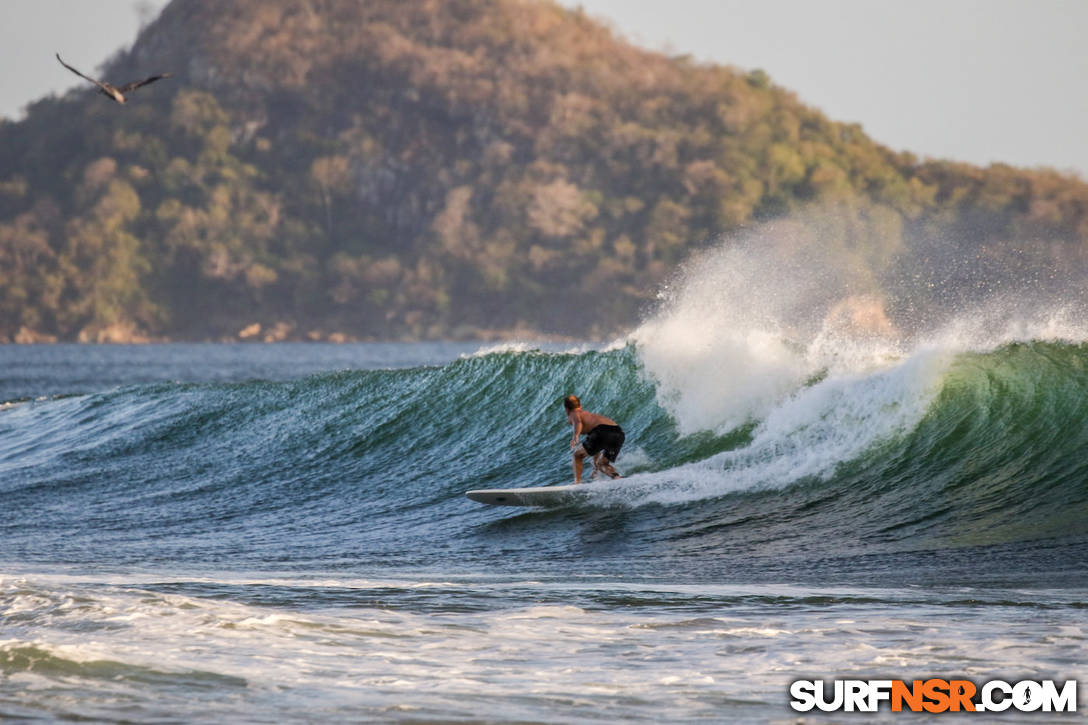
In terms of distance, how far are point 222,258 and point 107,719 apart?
163768mm

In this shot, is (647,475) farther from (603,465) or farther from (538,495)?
(538,495)

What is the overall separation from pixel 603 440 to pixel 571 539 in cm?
152

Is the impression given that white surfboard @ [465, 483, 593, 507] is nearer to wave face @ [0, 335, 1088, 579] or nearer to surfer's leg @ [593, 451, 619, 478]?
wave face @ [0, 335, 1088, 579]

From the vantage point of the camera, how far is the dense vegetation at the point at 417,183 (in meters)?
162

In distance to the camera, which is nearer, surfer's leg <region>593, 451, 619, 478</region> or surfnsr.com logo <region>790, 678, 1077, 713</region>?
surfnsr.com logo <region>790, 678, 1077, 713</region>

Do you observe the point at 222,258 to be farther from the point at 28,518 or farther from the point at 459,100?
Result: the point at 28,518

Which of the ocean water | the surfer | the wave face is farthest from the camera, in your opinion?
the surfer

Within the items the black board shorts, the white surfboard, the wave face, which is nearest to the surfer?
the black board shorts

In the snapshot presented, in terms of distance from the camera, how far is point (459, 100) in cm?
17575

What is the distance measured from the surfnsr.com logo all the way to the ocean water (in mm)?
123

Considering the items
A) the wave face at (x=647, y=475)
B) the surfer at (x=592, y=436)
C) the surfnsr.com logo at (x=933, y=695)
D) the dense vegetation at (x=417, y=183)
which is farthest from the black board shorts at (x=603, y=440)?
the dense vegetation at (x=417, y=183)

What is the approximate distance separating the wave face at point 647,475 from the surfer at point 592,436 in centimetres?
37

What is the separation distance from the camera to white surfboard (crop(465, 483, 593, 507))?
534 inches

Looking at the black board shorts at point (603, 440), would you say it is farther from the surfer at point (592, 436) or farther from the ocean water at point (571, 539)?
the ocean water at point (571, 539)
